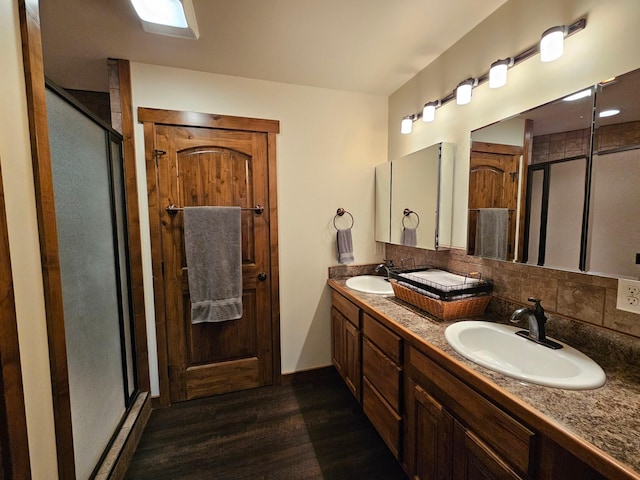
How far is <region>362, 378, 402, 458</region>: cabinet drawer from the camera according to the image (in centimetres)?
142

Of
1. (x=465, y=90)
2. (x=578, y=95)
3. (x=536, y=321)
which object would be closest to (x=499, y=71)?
(x=465, y=90)

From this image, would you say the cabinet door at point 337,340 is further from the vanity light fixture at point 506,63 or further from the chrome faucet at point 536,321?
the vanity light fixture at point 506,63

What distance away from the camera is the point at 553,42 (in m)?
1.11

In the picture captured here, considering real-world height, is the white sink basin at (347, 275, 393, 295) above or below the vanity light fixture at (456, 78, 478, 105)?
below

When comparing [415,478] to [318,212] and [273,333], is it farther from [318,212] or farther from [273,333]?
[318,212]

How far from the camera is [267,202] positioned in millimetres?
2172

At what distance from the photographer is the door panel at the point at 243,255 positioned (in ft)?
6.49

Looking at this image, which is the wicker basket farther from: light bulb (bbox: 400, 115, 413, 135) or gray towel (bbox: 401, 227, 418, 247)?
light bulb (bbox: 400, 115, 413, 135)

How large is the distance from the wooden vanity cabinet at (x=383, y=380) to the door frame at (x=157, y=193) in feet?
2.81

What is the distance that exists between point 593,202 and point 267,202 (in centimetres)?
185

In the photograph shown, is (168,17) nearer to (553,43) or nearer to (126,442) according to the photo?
(553,43)

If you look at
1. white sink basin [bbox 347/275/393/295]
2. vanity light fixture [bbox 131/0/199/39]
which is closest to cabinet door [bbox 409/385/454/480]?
white sink basin [bbox 347/275/393/295]

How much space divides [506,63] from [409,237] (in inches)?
44.0

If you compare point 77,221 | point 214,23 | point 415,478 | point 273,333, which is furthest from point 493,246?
point 77,221
